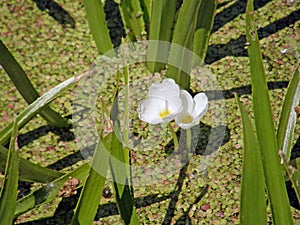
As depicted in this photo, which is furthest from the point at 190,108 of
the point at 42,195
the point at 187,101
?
the point at 42,195

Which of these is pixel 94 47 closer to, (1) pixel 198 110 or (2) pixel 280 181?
(1) pixel 198 110

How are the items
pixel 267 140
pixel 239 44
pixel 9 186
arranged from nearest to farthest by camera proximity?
pixel 9 186, pixel 267 140, pixel 239 44

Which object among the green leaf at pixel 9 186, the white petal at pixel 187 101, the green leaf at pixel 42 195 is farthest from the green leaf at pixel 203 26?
the green leaf at pixel 9 186

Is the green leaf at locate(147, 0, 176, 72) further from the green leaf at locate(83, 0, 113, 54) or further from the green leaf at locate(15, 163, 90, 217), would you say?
the green leaf at locate(15, 163, 90, 217)

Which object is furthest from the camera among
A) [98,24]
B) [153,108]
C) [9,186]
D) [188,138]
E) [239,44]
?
[239,44]

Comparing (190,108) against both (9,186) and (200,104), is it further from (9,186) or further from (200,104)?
(9,186)

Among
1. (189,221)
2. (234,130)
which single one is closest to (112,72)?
(234,130)
